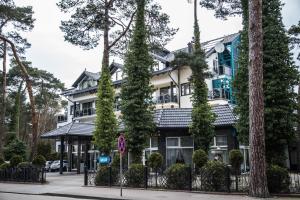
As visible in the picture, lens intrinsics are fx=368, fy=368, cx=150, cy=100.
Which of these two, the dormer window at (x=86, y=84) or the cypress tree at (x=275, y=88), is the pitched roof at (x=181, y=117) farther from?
the dormer window at (x=86, y=84)

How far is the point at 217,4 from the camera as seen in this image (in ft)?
76.6

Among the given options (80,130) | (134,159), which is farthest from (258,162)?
(80,130)

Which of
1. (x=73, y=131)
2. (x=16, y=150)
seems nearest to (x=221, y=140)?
(x=73, y=131)

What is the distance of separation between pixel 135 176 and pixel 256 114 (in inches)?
313

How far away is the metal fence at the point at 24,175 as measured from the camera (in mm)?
24656

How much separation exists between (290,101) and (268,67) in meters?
1.84

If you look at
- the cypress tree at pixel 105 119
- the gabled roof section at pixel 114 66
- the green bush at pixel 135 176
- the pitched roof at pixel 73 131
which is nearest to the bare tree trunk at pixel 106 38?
the cypress tree at pixel 105 119

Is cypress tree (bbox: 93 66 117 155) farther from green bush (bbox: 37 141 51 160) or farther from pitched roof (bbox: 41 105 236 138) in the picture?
green bush (bbox: 37 141 51 160)

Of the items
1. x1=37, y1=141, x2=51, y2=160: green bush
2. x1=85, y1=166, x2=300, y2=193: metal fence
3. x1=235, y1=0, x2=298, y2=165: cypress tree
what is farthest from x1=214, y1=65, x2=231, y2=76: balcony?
x1=37, y1=141, x2=51, y2=160: green bush

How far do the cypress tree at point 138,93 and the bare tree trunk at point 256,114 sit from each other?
27.1 feet

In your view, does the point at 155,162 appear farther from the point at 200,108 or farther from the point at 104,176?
the point at 200,108

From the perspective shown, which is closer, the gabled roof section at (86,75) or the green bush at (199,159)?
the green bush at (199,159)

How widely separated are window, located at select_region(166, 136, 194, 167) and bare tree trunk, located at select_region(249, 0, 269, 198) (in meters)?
14.8

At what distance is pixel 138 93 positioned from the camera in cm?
2178
